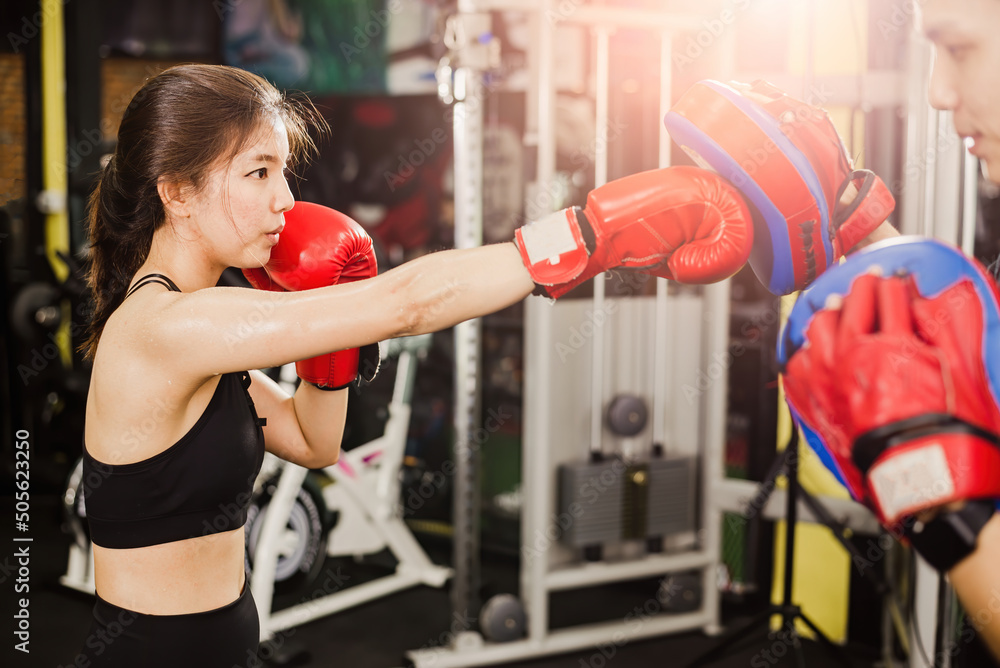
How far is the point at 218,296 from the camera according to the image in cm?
104

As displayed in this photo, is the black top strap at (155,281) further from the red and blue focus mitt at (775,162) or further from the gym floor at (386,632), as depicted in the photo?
the gym floor at (386,632)

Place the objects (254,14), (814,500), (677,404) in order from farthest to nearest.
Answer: (254,14)
(677,404)
(814,500)

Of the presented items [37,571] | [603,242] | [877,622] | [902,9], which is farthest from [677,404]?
[37,571]

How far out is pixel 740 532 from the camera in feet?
11.9

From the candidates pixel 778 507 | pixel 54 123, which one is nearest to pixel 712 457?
pixel 778 507

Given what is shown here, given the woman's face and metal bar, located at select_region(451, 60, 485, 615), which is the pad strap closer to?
the woman's face

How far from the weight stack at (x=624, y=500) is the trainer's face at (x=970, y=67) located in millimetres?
2323

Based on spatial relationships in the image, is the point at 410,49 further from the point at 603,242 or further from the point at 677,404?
the point at 603,242

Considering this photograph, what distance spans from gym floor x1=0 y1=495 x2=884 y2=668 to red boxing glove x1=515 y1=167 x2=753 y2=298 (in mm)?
2366

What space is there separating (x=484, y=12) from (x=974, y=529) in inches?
99.3

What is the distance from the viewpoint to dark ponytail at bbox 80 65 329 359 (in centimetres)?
118

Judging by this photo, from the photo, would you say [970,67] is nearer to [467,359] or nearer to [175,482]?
[175,482]

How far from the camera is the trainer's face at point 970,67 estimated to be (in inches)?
36.1

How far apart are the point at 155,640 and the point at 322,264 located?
62 centimetres
